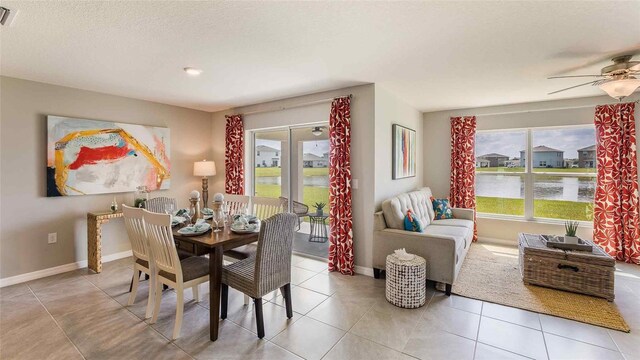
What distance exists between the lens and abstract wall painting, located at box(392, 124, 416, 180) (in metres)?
3.99

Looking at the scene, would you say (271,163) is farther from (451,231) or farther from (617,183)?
(617,183)

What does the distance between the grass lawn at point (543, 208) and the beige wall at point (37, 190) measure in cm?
597

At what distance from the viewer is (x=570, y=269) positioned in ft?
9.89

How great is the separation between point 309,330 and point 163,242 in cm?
140

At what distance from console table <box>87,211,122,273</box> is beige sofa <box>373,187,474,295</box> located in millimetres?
3482

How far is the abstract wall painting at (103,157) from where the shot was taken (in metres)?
3.50

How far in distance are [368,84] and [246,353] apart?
307 centimetres

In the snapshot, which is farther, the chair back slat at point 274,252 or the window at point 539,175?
the window at point 539,175

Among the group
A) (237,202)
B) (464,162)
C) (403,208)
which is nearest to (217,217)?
(237,202)

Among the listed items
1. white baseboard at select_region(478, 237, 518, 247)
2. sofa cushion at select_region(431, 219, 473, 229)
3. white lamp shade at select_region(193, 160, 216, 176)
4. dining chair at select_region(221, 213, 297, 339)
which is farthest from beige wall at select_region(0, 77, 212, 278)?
white baseboard at select_region(478, 237, 518, 247)

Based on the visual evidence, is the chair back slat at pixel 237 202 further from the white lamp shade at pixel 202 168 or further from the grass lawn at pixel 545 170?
the grass lawn at pixel 545 170

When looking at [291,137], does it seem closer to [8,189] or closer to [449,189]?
[449,189]

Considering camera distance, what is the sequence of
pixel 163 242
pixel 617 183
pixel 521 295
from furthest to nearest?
pixel 617 183 < pixel 521 295 < pixel 163 242

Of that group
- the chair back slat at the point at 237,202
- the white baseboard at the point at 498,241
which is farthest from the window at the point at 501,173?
the chair back slat at the point at 237,202
